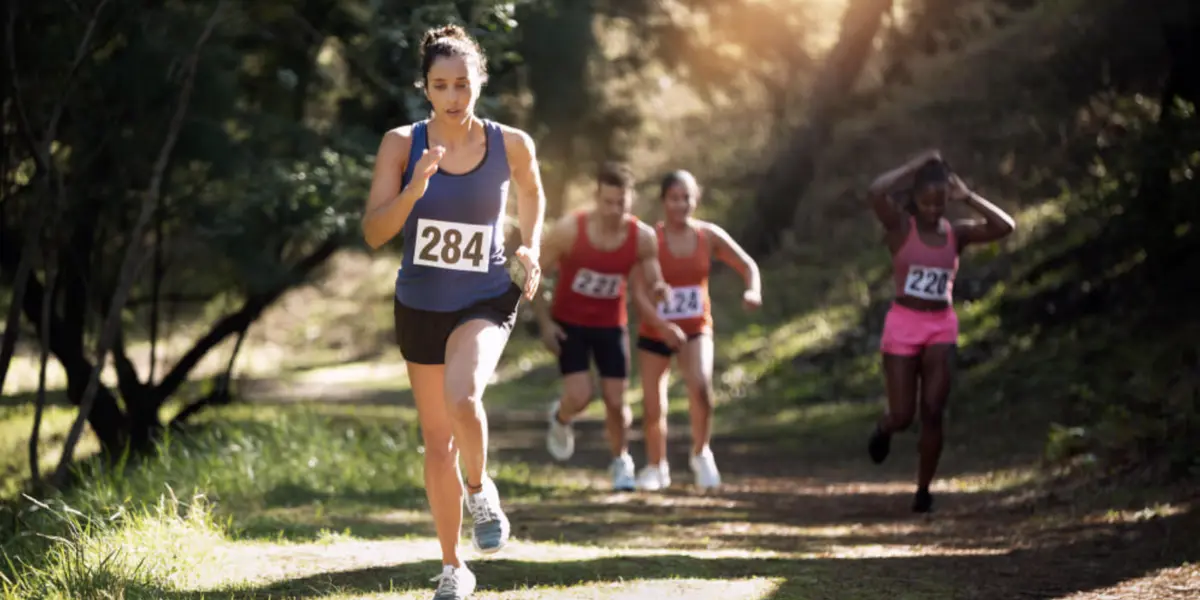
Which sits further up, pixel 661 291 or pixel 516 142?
pixel 516 142

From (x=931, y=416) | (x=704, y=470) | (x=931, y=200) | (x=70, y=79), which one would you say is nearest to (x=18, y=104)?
(x=70, y=79)

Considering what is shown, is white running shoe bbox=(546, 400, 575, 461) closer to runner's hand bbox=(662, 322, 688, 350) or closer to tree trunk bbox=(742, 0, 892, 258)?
runner's hand bbox=(662, 322, 688, 350)

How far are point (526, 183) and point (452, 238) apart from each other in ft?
1.50

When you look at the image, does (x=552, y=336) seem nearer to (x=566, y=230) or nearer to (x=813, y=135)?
(x=566, y=230)

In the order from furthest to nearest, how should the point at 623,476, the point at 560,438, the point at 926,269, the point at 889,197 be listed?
the point at 560,438 → the point at 623,476 → the point at 889,197 → the point at 926,269

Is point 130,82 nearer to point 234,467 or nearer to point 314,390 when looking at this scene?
point 234,467

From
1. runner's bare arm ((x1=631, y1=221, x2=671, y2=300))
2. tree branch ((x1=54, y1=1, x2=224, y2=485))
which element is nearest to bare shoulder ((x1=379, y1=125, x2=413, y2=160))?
runner's bare arm ((x1=631, y1=221, x2=671, y2=300))

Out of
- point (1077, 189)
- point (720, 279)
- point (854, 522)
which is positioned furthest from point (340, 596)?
point (720, 279)

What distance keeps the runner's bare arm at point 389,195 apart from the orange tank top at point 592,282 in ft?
15.1

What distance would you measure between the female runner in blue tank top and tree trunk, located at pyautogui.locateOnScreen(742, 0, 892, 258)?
54.5 ft

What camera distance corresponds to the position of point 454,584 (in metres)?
5.80

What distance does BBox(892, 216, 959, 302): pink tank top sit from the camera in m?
9.48

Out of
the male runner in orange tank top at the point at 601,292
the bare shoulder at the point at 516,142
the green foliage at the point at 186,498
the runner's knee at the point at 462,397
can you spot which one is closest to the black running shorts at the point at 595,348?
the male runner in orange tank top at the point at 601,292

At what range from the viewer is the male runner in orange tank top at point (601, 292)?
10.4 m
